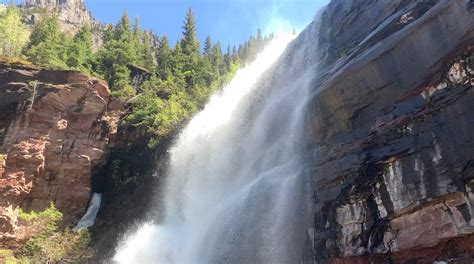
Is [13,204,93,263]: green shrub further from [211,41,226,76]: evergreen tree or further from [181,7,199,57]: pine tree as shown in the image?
[211,41,226,76]: evergreen tree

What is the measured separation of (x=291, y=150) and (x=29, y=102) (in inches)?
712

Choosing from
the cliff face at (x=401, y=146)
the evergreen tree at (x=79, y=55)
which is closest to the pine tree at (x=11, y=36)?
the evergreen tree at (x=79, y=55)

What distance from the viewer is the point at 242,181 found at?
24109mm

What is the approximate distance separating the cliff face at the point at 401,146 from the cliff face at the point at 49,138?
17285 mm

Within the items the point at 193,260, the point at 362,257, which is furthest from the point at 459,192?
the point at 193,260

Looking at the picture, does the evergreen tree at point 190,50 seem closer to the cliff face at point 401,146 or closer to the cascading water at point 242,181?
the cascading water at point 242,181

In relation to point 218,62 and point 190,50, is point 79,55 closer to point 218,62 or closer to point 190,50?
point 190,50

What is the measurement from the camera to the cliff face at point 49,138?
27766mm

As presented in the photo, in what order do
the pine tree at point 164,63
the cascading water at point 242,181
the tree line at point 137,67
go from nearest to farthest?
the cascading water at point 242,181 < the tree line at point 137,67 < the pine tree at point 164,63

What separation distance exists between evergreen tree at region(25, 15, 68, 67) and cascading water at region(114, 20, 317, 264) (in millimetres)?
12970

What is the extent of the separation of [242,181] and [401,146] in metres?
10.5

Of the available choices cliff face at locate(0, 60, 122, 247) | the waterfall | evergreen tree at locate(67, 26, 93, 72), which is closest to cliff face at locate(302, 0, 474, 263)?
the waterfall

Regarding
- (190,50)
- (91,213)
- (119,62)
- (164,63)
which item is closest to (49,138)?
(91,213)

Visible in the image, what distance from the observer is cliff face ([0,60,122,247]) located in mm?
27766
